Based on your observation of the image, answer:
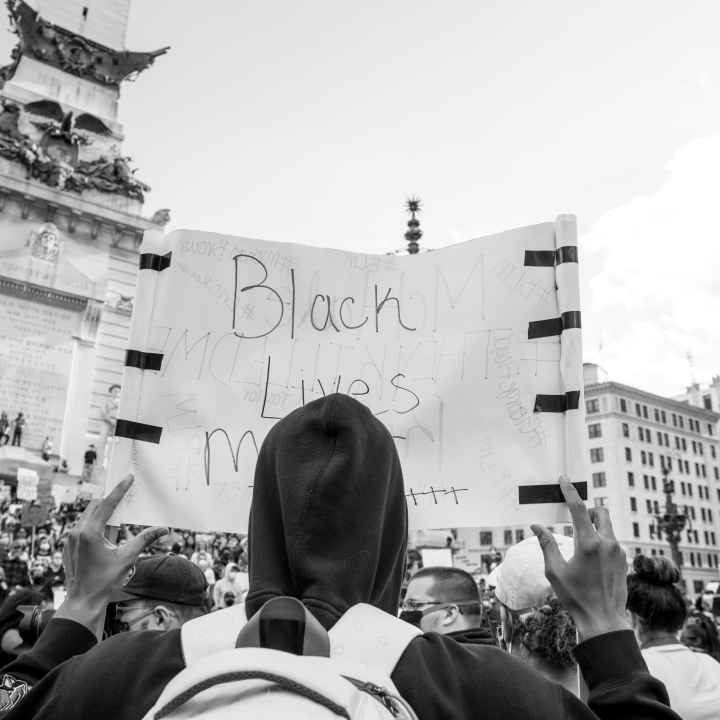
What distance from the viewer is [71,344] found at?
→ 1196 inches

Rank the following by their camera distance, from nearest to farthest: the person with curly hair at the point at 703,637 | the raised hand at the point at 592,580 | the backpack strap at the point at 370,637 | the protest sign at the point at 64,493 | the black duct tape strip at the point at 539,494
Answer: the backpack strap at the point at 370,637 → the raised hand at the point at 592,580 → the black duct tape strip at the point at 539,494 → the person with curly hair at the point at 703,637 → the protest sign at the point at 64,493

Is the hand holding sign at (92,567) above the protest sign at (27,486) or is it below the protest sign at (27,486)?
below

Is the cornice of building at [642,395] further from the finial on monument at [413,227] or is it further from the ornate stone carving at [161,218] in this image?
the finial on monument at [413,227]

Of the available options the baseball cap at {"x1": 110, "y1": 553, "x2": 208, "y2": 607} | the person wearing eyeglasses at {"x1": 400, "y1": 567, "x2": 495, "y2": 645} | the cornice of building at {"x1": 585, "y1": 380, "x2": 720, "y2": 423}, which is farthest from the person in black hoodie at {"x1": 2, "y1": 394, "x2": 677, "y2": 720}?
the cornice of building at {"x1": 585, "y1": 380, "x2": 720, "y2": 423}

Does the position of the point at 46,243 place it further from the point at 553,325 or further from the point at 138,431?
the point at 553,325

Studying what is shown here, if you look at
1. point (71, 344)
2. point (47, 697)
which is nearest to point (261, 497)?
point (47, 697)

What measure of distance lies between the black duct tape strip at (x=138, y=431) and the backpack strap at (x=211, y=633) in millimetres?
1585

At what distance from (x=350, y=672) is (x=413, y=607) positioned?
10.3ft

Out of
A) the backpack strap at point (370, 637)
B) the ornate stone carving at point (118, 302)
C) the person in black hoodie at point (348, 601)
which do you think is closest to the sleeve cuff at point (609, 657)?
the person in black hoodie at point (348, 601)

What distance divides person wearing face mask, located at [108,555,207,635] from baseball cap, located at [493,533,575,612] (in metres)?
1.59

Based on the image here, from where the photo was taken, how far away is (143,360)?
303 centimetres

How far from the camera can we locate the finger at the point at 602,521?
1.74m

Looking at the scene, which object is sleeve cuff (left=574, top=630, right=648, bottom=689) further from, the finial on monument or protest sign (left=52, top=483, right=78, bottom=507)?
protest sign (left=52, top=483, right=78, bottom=507)

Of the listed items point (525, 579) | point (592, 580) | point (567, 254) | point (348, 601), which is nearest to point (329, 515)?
point (348, 601)
